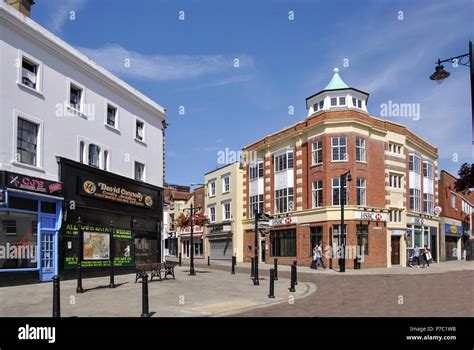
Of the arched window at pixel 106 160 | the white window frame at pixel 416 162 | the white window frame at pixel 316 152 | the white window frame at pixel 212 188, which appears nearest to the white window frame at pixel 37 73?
the arched window at pixel 106 160

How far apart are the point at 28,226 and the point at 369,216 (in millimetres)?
24276

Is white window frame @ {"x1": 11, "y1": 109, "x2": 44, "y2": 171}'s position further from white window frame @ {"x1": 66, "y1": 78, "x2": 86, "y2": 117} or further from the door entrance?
the door entrance

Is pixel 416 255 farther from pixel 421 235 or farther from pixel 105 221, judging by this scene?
pixel 105 221

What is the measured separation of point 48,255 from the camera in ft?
65.5

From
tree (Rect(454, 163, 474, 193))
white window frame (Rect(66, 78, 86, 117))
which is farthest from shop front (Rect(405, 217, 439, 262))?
tree (Rect(454, 163, 474, 193))

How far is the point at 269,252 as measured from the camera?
4253 cm

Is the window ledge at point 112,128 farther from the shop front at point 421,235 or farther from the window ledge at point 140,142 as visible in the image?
the shop front at point 421,235

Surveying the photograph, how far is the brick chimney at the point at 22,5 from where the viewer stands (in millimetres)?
20812

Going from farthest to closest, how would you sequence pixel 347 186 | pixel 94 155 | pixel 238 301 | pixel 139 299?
pixel 347 186 < pixel 94 155 < pixel 139 299 < pixel 238 301

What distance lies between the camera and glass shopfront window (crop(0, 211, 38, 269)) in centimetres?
1773

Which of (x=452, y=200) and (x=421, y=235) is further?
(x=452, y=200)

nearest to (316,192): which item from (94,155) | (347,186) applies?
(347,186)
